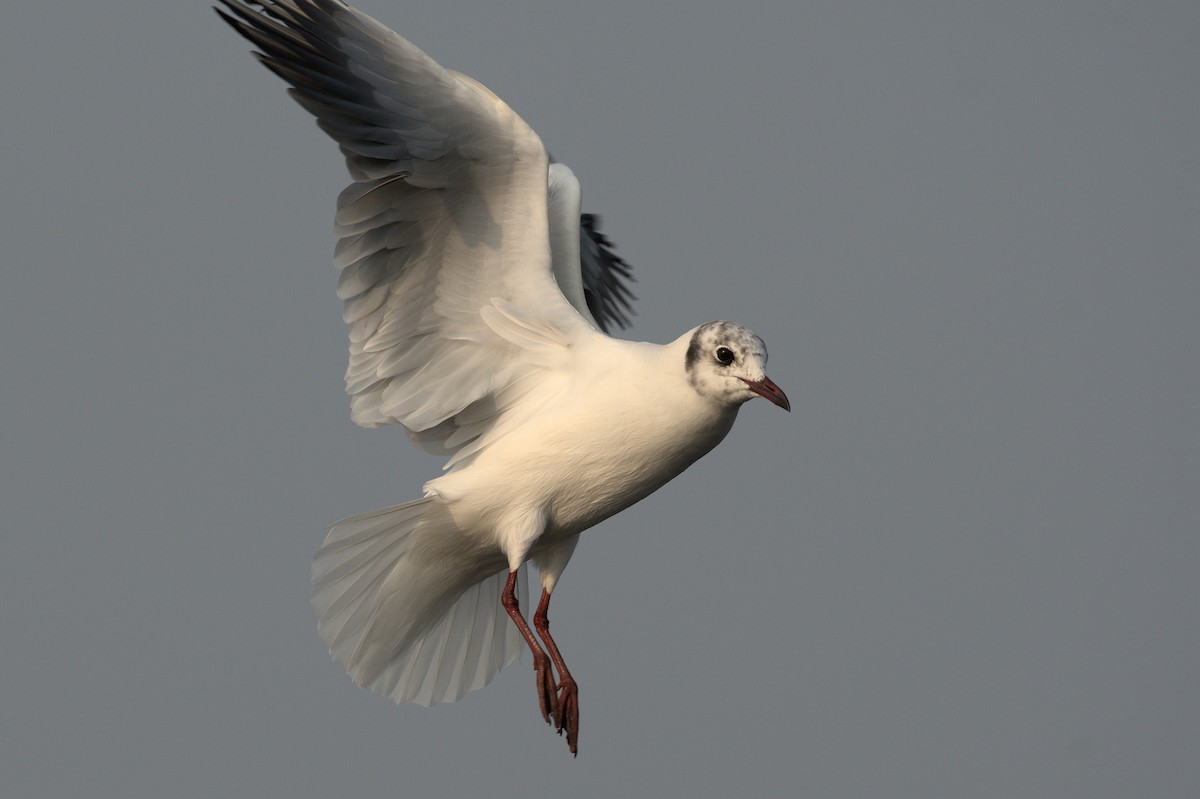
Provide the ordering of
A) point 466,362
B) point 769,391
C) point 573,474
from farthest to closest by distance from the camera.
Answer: point 466,362 → point 573,474 → point 769,391

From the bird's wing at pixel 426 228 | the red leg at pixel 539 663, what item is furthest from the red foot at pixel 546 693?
the bird's wing at pixel 426 228

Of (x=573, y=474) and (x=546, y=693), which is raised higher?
(x=573, y=474)

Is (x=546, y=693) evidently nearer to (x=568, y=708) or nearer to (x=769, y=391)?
(x=568, y=708)

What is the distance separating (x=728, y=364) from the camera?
7730 millimetres

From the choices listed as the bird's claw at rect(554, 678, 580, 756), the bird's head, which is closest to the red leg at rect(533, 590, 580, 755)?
the bird's claw at rect(554, 678, 580, 756)

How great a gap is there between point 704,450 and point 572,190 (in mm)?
2025

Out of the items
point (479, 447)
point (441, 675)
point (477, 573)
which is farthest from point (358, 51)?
point (441, 675)

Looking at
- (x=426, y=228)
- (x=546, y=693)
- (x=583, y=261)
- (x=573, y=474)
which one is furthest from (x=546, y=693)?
(x=583, y=261)

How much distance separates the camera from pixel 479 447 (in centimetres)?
840

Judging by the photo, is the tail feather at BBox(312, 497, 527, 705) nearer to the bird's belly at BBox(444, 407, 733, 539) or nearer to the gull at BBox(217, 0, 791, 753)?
the gull at BBox(217, 0, 791, 753)

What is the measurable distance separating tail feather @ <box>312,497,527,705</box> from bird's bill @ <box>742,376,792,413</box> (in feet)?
4.73

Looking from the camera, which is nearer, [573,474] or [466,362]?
[573,474]

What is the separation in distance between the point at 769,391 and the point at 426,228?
1598 millimetres

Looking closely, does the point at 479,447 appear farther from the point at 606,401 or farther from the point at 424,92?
the point at 424,92
